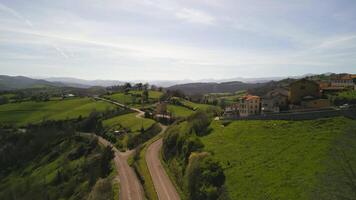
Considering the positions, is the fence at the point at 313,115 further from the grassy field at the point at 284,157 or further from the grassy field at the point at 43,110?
the grassy field at the point at 43,110

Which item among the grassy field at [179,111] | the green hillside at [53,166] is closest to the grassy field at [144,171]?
the green hillside at [53,166]

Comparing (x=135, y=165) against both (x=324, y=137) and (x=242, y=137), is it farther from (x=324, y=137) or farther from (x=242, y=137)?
(x=324, y=137)

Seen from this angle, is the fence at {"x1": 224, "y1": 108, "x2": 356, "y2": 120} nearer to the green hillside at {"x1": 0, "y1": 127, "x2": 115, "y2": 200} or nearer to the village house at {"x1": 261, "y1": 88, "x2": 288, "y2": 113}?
the village house at {"x1": 261, "y1": 88, "x2": 288, "y2": 113}

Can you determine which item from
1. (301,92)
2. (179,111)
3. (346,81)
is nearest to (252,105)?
(301,92)

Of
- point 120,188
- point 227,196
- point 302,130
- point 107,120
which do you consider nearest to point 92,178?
point 120,188

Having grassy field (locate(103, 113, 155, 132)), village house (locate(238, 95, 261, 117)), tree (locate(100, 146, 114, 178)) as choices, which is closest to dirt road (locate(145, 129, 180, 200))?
tree (locate(100, 146, 114, 178))

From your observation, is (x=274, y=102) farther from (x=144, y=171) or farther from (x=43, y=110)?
(x=43, y=110)
